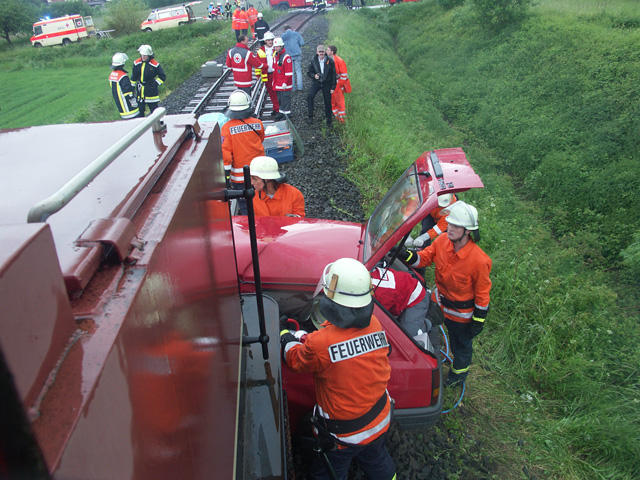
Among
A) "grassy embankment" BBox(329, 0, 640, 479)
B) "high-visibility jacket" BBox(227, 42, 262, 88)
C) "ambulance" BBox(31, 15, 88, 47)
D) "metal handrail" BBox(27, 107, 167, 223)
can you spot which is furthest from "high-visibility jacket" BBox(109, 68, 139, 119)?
"ambulance" BBox(31, 15, 88, 47)

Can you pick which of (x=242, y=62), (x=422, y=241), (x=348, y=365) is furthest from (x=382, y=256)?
(x=242, y=62)

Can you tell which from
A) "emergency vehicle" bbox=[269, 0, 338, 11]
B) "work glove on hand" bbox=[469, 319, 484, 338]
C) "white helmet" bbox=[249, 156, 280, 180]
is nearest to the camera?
"work glove on hand" bbox=[469, 319, 484, 338]

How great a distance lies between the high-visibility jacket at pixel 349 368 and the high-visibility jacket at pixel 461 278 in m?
1.67

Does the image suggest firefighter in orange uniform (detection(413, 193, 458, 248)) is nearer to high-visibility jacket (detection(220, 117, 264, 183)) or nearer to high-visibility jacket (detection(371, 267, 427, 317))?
high-visibility jacket (detection(371, 267, 427, 317))

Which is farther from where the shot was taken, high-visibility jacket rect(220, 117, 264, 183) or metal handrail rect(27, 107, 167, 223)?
high-visibility jacket rect(220, 117, 264, 183)

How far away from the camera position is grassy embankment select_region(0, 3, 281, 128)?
51.5 ft

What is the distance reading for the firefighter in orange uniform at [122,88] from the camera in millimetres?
8930

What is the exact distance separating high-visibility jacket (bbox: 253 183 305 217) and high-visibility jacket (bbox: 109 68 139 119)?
609 cm

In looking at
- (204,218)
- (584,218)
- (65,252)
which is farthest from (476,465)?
(584,218)

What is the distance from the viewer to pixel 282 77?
9812mm

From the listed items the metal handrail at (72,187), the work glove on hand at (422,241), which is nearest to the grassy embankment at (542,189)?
the work glove on hand at (422,241)

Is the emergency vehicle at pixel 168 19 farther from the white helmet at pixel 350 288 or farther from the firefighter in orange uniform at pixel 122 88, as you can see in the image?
the white helmet at pixel 350 288

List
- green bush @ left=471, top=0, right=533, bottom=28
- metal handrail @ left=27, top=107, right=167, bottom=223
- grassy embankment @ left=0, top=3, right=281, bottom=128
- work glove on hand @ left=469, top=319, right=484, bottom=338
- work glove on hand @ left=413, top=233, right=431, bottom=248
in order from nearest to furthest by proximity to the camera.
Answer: metal handrail @ left=27, top=107, right=167, bottom=223 → work glove on hand @ left=469, top=319, right=484, bottom=338 → work glove on hand @ left=413, top=233, right=431, bottom=248 → grassy embankment @ left=0, top=3, right=281, bottom=128 → green bush @ left=471, top=0, right=533, bottom=28

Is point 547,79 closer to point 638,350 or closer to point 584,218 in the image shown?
point 584,218
